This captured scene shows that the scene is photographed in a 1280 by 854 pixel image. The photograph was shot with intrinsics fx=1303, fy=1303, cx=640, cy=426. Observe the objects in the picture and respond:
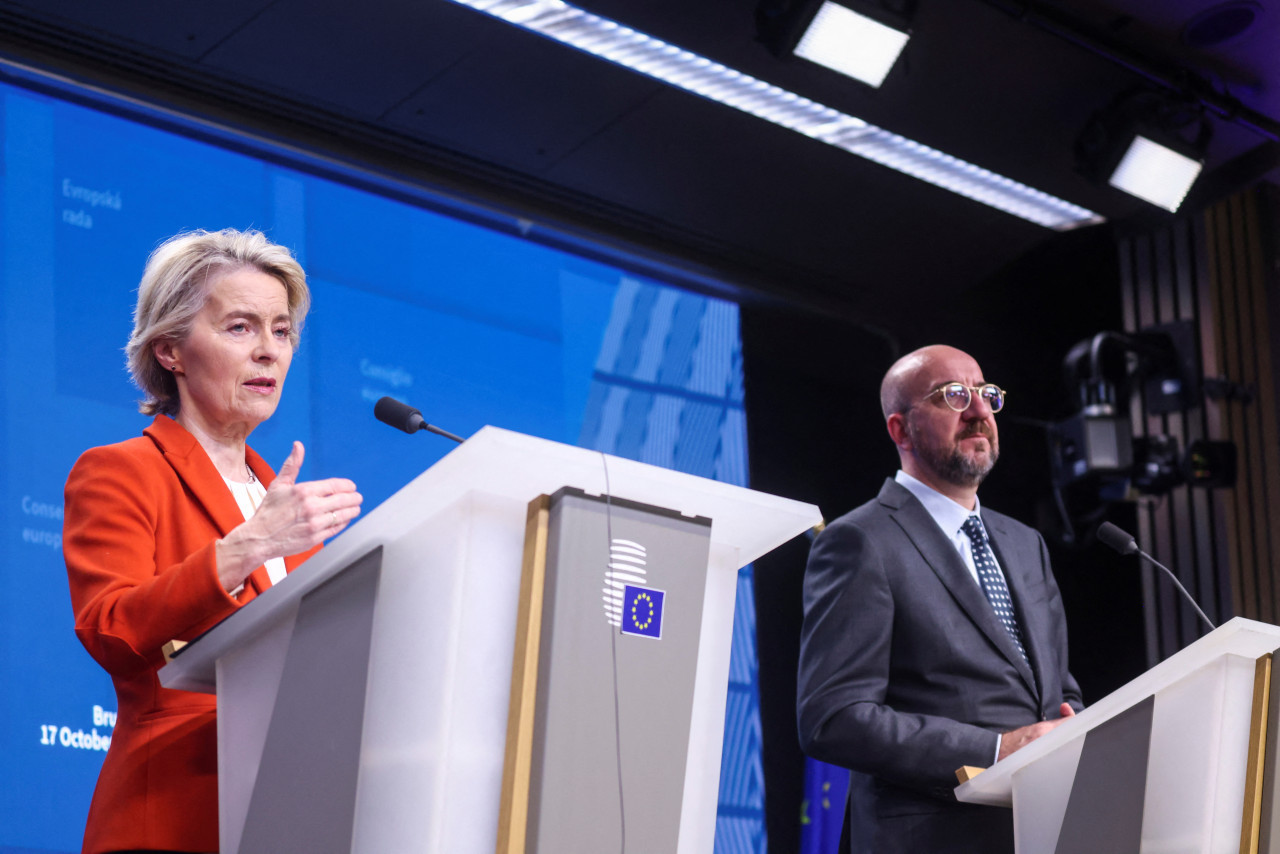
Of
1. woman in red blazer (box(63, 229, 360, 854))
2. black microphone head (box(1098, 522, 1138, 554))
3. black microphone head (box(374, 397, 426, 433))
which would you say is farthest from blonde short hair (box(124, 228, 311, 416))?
black microphone head (box(1098, 522, 1138, 554))

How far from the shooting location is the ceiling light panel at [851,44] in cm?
395

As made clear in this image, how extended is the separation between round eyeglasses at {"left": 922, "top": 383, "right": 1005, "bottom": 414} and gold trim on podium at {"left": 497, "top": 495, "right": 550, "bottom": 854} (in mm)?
Result: 1751

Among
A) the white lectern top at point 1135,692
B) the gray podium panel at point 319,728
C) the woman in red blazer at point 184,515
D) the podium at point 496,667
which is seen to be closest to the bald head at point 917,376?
the white lectern top at point 1135,692

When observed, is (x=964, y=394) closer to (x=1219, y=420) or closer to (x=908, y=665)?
(x=908, y=665)

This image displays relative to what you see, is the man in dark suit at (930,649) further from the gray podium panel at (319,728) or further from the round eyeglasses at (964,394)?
the gray podium panel at (319,728)

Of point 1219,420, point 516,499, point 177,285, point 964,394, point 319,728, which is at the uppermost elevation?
point 1219,420

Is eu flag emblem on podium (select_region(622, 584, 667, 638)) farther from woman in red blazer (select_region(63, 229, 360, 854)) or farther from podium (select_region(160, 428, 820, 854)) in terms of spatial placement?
woman in red blazer (select_region(63, 229, 360, 854))

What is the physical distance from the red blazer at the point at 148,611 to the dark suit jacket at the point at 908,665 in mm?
1130

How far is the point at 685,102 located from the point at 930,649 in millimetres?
2467

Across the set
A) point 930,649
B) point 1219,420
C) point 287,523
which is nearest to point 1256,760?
point 930,649

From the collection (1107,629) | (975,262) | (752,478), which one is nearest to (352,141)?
(752,478)

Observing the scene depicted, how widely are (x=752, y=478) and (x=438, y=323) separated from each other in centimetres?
156

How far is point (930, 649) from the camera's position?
2.46m

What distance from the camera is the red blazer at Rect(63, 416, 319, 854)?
149cm
